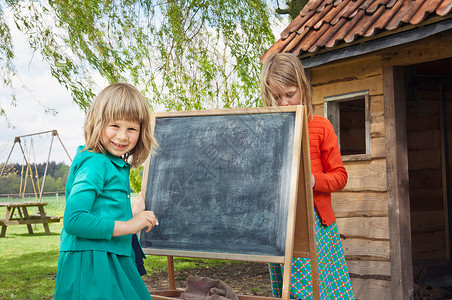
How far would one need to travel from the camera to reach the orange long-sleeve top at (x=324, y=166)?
9.57 feet

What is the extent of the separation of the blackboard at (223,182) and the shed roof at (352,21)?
223 centimetres

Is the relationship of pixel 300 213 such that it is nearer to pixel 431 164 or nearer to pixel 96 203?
pixel 96 203

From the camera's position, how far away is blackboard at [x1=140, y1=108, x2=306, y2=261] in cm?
295

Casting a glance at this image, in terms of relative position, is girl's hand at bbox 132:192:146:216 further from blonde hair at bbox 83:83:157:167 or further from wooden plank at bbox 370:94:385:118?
wooden plank at bbox 370:94:385:118

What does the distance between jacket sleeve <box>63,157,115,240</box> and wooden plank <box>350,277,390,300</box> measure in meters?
3.97

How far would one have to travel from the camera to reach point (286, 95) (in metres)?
3.04

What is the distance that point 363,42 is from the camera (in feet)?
16.8

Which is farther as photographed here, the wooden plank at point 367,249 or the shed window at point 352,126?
the shed window at point 352,126

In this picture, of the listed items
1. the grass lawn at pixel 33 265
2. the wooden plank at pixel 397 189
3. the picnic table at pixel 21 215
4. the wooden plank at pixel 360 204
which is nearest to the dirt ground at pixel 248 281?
the grass lawn at pixel 33 265

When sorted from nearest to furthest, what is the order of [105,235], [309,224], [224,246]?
1. [105,235]
2. [309,224]
3. [224,246]

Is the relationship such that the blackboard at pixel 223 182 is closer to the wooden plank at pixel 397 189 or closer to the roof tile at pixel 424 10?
the roof tile at pixel 424 10

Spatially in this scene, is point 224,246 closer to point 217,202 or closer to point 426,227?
point 217,202

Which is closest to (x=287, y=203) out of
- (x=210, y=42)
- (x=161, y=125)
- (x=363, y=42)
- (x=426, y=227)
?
(x=161, y=125)

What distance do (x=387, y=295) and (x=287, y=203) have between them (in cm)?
294
